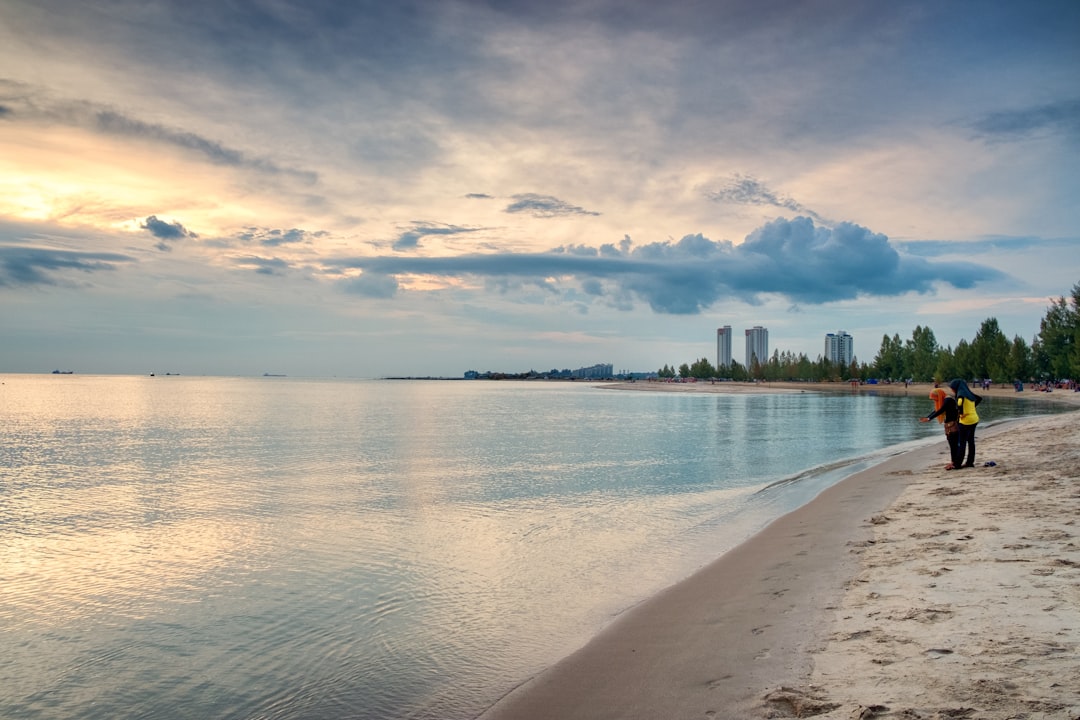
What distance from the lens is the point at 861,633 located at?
710 centimetres

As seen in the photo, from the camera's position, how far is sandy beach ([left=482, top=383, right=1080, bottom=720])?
5.47 meters

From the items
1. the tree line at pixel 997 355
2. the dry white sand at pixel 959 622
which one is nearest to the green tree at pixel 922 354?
the tree line at pixel 997 355

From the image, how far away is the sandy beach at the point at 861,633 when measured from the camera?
215 inches

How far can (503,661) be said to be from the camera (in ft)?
26.5

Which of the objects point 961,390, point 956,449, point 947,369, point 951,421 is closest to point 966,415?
point 951,421

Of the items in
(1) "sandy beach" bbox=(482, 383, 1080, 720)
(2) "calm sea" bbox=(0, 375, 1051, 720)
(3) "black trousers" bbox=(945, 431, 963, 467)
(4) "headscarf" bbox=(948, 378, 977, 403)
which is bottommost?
(2) "calm sea" bbox=(0, 375, 1051, 720)

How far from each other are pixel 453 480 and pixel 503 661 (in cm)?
1599

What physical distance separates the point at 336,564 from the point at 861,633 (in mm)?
9214

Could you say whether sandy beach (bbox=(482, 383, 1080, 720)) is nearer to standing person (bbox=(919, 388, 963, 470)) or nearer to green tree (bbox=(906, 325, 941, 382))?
standing person (bbox=(919, 388, 963, 470))

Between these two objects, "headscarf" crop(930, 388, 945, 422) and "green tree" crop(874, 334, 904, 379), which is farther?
"green tree" crop(874, 334, 904, 379)

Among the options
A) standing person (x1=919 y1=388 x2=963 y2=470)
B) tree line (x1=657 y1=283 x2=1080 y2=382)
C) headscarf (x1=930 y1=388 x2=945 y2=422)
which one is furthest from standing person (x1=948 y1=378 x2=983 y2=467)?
tree line (x1=657 y1=283 x2=1080 y2=382)

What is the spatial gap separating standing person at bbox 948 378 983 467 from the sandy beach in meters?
6.56

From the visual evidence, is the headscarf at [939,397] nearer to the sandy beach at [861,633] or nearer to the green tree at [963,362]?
the sandy beach at [861,633]

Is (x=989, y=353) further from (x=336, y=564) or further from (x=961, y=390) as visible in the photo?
(x=336, y=564)
